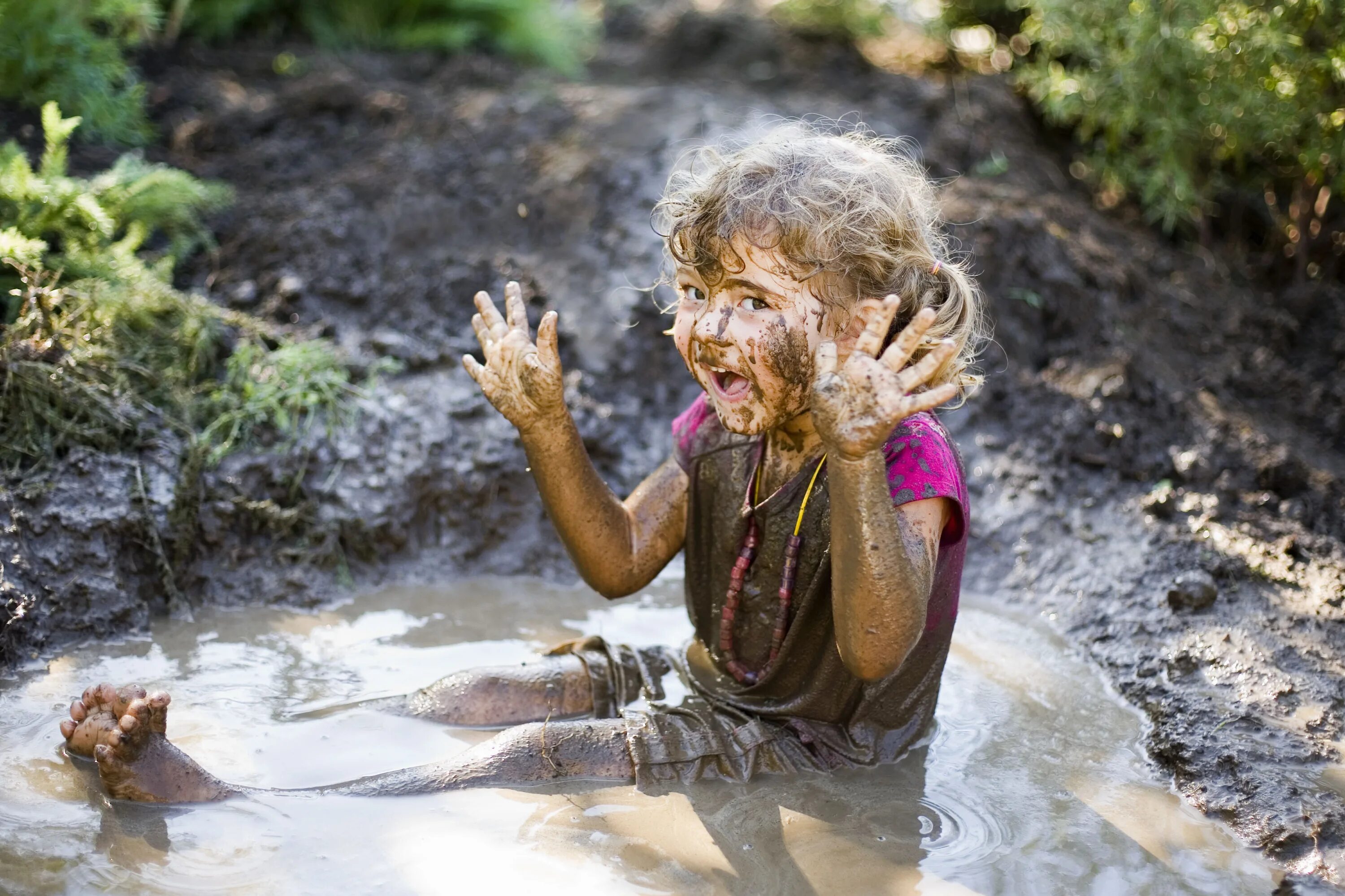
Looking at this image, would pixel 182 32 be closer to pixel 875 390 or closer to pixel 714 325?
pixel 714 325

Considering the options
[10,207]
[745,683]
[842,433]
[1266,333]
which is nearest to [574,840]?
[745,683]

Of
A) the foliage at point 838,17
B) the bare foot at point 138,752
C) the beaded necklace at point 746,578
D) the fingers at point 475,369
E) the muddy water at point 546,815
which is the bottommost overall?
the muddy water at point 546,815

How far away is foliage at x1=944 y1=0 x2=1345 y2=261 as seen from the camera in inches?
181

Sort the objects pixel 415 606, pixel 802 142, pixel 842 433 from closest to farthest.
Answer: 1. pixel 842 433
2. pixel 802 142
3. pixel 415 606

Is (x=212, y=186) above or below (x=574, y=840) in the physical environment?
above

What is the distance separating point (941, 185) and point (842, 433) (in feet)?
10.3

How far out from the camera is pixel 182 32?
6.49 metres

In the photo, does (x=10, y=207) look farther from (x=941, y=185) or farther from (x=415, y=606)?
(x=941, y=185)

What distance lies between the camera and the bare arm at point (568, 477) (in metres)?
2.80

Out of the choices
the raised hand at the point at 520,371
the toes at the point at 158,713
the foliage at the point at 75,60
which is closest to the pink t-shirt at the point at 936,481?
the raised hand at the point at 520,371

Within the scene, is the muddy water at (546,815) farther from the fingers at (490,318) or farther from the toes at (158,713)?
the fingers at (490,318)

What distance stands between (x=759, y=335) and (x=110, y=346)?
98.6 inches

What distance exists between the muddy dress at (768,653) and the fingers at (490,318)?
22.7 inches

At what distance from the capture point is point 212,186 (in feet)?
16.8
